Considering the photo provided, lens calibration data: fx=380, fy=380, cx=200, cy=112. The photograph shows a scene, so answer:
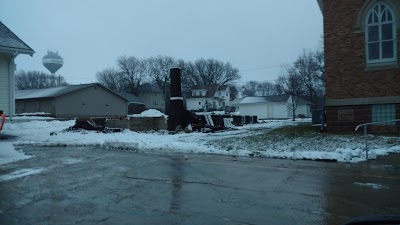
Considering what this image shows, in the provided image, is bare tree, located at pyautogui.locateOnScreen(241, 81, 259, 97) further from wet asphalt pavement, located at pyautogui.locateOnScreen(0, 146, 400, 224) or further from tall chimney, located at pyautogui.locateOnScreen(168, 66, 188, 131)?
wet asphalt pavement, located at pyautogui.locateOnScreen(0, 146, 400, 224)

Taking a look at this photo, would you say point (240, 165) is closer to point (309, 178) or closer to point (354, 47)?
point (309, 178)

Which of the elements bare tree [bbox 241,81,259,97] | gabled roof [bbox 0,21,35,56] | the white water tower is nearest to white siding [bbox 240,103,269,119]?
gabled roof [bbox 0,21,35,56]

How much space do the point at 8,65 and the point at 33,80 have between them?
348 ft

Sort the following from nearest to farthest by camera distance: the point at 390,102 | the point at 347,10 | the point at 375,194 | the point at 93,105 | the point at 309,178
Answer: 1. the point at 375,194
2. the point at 309,178
3. the point at 390,102
4. the point at 347,10
5. the point at 93,105

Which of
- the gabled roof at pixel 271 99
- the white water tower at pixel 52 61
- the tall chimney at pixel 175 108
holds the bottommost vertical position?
the tall chimney at pixel 175 108

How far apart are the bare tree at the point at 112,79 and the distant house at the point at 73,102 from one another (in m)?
44.4

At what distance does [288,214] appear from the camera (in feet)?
18.1

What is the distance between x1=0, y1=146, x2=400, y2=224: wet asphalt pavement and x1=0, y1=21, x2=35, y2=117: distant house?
10293 millimetres

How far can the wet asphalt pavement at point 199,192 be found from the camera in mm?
5527

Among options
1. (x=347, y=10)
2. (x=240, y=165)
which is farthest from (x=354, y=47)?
(x=240, y=165)

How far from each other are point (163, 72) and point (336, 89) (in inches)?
3387

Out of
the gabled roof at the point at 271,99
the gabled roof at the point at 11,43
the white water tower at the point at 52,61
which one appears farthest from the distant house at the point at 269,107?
the white water tower at the point at 52,61

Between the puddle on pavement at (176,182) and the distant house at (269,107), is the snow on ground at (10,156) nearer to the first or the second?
the puddle on pavement at (176,182)

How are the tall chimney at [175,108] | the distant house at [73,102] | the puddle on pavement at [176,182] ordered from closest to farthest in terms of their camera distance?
the puddle on pavement at [176,182]
the tall chimney at [175,108]
the distant house at [73,102]
